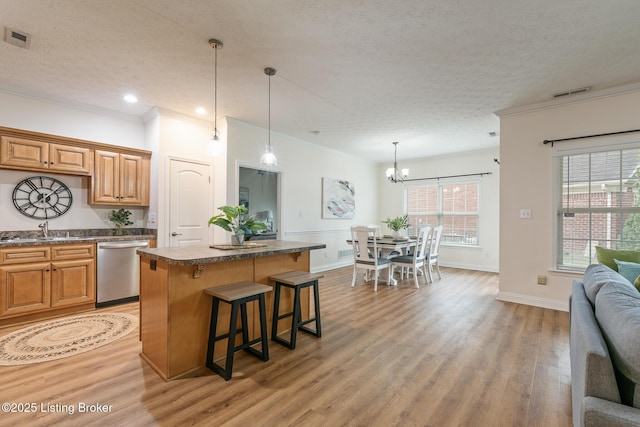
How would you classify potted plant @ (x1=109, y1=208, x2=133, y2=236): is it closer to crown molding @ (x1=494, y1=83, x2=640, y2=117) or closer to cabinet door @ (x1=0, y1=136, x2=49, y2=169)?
cabinet door @ (x1=0, y1=136, x2=49, y2=169)

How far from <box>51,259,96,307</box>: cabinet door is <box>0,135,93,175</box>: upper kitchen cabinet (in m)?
1.18

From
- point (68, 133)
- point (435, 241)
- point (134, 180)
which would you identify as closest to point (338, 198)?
point (435, 241)

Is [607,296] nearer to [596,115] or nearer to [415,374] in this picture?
[415,374]

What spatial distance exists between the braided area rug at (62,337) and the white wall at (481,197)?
6206mm

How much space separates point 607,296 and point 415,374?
1.31 metres

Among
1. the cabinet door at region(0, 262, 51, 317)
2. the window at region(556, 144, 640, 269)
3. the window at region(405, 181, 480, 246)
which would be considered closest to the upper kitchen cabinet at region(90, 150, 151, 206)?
the cabinet door at region(0, 262, 51, 317)

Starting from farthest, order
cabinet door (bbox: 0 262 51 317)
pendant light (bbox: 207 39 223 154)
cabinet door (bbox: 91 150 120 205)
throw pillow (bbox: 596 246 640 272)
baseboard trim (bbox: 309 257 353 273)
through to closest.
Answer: baseboard trim (bbox: 309 257 353 273) < cabinet door (bbox: 91 150 120 205) < cabinet door (bbox: 0 262 51 317) < throw pillow (bbox: 596 246 640 272) < pendant light (bbox: 207 39 223 154)

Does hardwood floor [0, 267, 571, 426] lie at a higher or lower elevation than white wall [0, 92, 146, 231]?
lower

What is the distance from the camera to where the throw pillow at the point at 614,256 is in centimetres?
278

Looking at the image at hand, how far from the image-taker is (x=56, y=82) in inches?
131

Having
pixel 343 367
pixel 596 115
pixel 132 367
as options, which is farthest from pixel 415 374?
pixel 596 115

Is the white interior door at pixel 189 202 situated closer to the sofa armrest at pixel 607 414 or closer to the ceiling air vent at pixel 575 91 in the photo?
the sofa armrest at pixel 607 414

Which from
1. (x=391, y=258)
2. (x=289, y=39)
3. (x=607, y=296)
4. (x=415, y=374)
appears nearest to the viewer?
(x=607, y=296)

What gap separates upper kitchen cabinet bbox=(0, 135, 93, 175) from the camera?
337 cm
